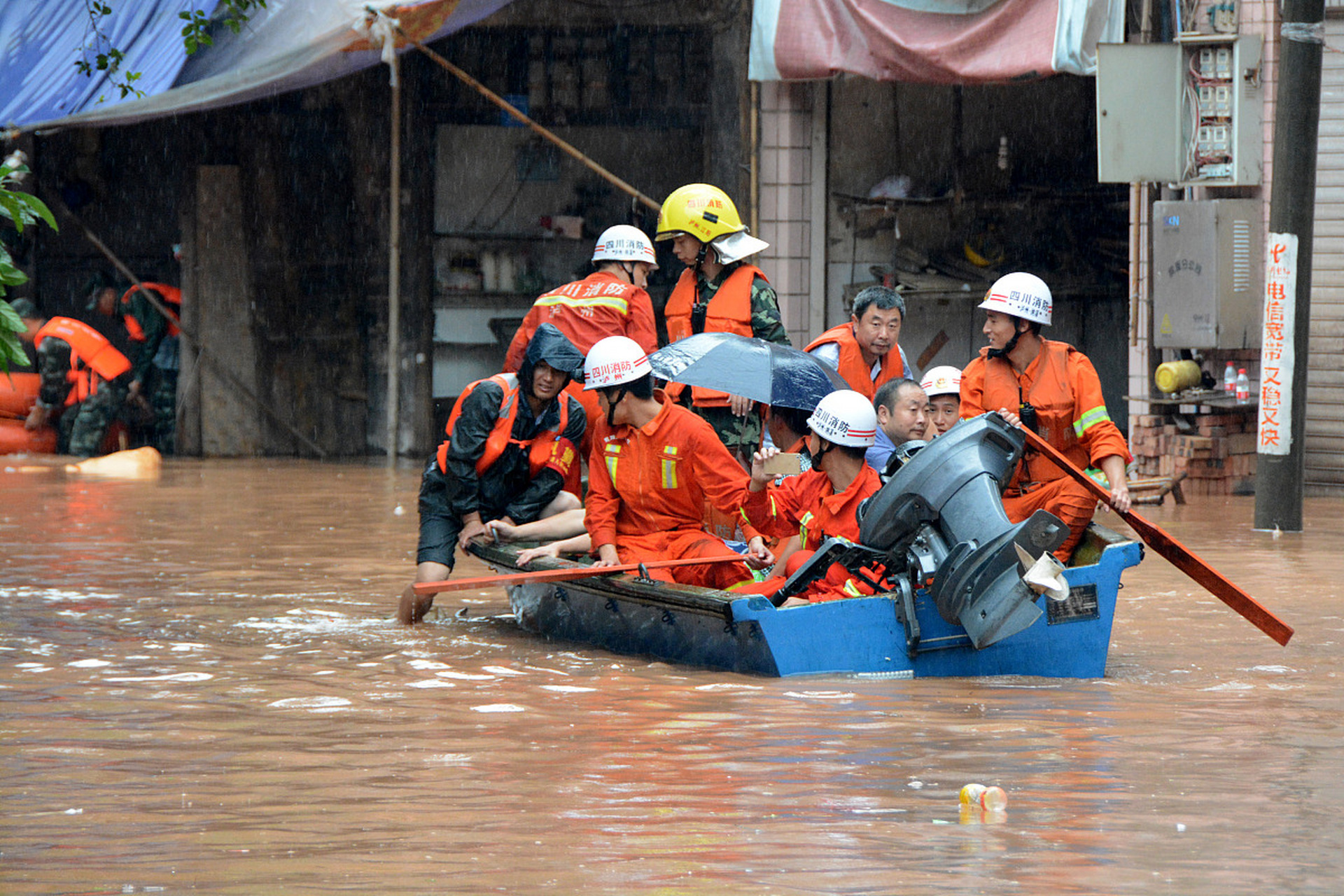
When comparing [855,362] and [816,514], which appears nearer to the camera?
[816,514]

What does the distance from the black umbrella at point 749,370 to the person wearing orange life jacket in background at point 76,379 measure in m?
9.94

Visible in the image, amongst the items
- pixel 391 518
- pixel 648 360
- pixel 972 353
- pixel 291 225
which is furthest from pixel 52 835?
pixel 291 225

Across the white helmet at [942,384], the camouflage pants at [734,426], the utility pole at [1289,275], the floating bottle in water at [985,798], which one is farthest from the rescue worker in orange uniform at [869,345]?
the floating bottle in water at [985,798]

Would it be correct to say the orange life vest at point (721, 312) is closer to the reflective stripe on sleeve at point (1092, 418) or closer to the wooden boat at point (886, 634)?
the reflective stripe on sleeve at point (1092, 418)

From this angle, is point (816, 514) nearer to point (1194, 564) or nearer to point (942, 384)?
point (1194, 564)

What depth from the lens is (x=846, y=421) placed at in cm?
684

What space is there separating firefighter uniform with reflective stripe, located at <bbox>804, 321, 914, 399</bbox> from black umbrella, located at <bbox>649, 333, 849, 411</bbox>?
2.33 feet

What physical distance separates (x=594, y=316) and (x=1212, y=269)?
18.2 ft

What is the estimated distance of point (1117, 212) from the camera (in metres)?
15.4

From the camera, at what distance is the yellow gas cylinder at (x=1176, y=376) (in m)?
13.1

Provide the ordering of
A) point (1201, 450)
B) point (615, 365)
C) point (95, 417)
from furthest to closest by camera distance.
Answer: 1. point (95, 417)
2. point (1201, 450)
3. point (615, 365)

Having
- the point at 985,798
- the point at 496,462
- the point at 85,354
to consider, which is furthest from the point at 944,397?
the point at 85,354

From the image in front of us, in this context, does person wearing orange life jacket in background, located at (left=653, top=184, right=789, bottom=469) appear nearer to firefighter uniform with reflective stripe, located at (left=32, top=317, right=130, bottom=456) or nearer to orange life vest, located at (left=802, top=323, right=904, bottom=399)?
orange life vest, located at (left=802, top=323, right=904, bottom=399)

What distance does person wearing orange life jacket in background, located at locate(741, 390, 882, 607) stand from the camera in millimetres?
6840
